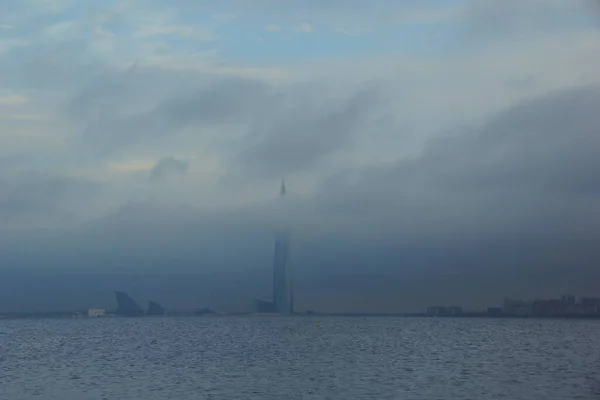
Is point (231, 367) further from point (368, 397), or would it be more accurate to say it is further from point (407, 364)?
point (368, 397)

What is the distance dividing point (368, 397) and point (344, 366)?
31.0m

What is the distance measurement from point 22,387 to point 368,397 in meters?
34.8

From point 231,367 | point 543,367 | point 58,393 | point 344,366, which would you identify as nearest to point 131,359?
point 231,367

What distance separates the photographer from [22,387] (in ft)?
273

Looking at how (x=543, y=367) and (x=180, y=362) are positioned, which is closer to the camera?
(x=543, y=367)

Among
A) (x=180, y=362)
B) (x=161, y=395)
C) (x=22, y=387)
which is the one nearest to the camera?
(x=161, y=395)

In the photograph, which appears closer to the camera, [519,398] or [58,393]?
[519,398]

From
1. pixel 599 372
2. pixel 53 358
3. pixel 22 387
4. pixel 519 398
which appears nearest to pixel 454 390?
pixel 519 398

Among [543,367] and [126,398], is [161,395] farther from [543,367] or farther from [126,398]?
[543,367]

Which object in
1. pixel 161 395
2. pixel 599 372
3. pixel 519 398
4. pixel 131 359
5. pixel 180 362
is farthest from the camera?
pixel 131 359

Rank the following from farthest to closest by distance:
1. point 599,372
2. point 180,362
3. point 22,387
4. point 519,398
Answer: point 180,362 < point 599,372 < point 22,387 < point 519,398

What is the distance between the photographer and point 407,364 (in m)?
105

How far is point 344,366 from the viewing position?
102375mm

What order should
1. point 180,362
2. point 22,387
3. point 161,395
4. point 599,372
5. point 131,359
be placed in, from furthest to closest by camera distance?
1. point 131,359
2. point 180,362
3. point 599,372
4. point 22,387
5. point 161,395
